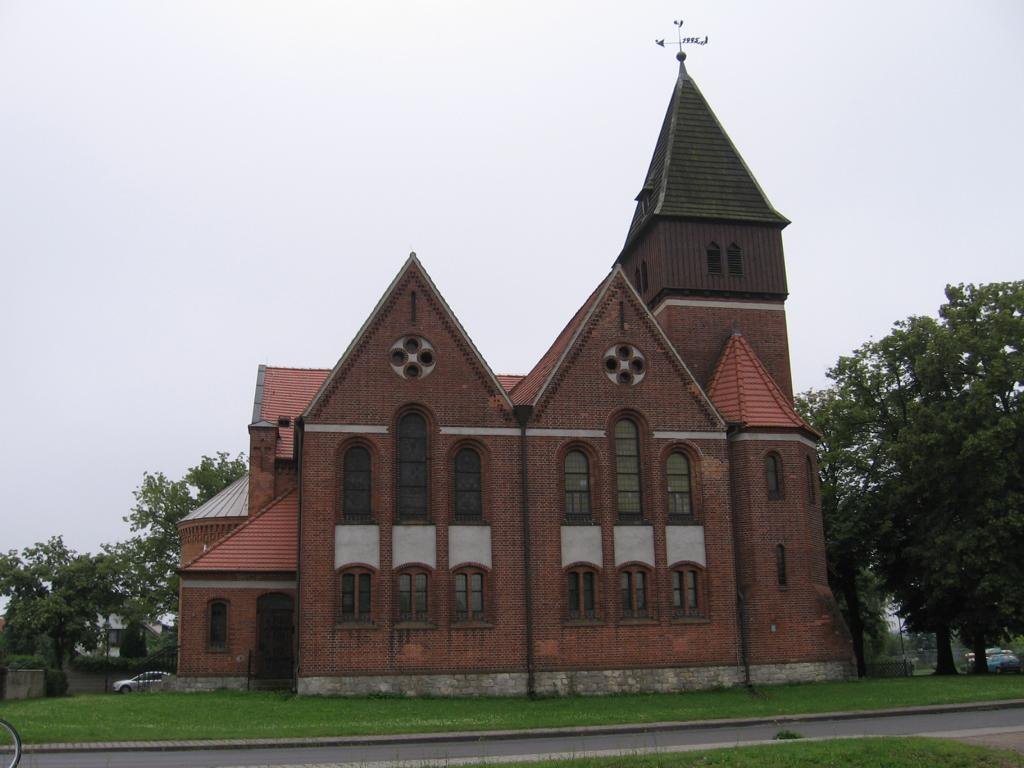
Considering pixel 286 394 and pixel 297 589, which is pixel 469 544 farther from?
pixel 286 394

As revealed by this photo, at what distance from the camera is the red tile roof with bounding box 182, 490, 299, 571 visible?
33.1 m

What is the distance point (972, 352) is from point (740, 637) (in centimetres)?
1463

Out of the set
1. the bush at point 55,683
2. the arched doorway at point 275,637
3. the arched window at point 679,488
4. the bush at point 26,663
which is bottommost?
the bush at point 55,683

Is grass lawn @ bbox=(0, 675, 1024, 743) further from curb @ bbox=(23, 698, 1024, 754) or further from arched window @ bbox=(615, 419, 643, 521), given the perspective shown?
arched window @ bbox=(615, 419, 643, 521)

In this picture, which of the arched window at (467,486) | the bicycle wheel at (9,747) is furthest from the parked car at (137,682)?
the bicycle wheel at (9,747)

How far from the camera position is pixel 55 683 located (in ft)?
116

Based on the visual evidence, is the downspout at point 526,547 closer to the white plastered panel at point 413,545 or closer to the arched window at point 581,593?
the arched window at point 581,593

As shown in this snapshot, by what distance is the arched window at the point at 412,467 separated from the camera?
32.0 metres

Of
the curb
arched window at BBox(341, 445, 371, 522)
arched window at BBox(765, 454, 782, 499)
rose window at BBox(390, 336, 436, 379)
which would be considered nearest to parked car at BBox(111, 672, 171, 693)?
arched window at BBox(341, 445, 371, 522)

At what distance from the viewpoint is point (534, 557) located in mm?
32156

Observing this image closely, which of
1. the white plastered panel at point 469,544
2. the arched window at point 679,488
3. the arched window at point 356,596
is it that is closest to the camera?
the arched window at point 356,596

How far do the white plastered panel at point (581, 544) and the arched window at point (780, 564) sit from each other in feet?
18.5

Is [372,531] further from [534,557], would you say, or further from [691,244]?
[691,244]

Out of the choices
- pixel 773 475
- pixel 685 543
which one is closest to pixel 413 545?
pixel 685 543
